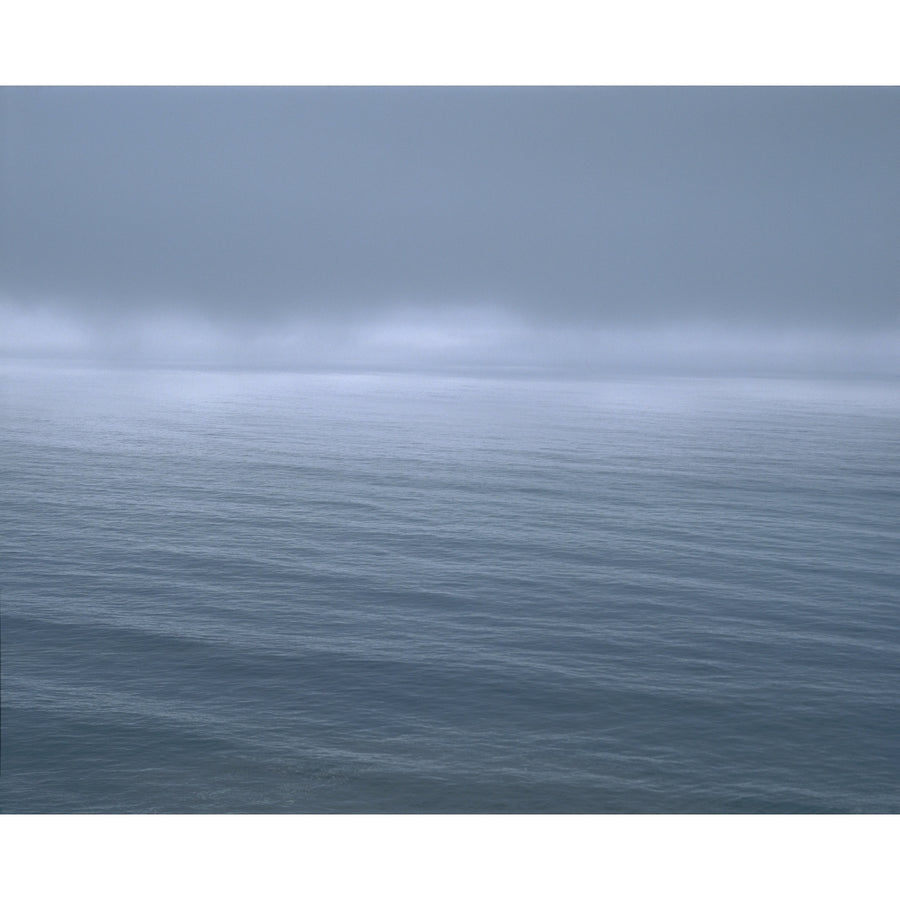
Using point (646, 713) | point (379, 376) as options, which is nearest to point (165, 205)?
point (646, 713)

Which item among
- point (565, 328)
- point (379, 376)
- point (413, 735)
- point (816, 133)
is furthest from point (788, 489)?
point (379, 376)

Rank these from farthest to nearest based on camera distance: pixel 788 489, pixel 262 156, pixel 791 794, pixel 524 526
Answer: pixel 788 489 < pixel 524 526 < pixel 262 156 < pixel 791 794

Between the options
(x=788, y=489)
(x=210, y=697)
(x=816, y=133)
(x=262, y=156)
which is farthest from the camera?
(x=788, y=489)

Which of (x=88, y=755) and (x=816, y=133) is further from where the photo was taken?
(x=816, y=133)

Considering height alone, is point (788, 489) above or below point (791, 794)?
above

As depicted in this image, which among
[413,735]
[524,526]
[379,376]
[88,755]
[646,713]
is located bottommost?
[88,755]

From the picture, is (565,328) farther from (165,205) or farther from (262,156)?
(165,205)
